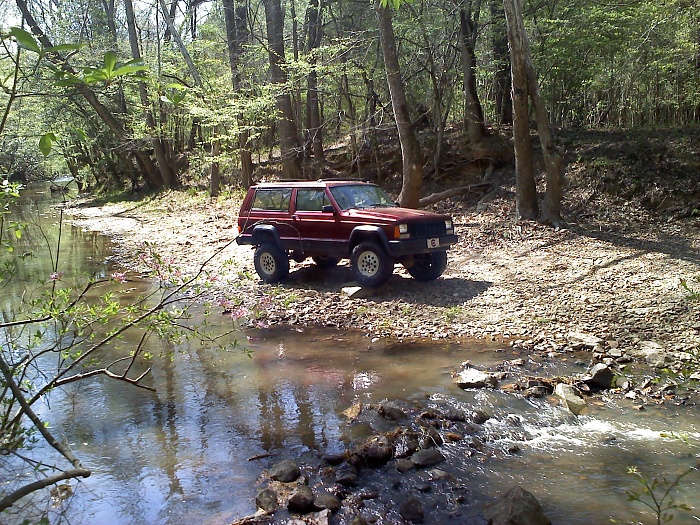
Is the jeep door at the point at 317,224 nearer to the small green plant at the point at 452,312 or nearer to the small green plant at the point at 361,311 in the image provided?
the small green plant at the point at 361,311

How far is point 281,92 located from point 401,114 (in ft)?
21.0

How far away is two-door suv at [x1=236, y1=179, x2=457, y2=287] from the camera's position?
10508 mm

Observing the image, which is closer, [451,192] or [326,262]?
[326,262]

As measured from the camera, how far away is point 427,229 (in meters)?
10.6

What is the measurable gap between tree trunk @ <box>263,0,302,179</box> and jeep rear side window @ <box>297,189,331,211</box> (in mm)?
8814

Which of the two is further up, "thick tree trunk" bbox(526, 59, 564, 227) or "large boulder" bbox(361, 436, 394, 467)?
"thick tree trunk" bbox(526, 59, 564, 227)

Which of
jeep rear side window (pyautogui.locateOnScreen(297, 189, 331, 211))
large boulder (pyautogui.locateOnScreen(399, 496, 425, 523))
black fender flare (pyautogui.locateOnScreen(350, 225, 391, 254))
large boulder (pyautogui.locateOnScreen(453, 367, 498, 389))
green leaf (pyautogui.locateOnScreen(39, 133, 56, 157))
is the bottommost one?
large boulder (pyautogui.locateOnScreen(399, 496, 425, 523))

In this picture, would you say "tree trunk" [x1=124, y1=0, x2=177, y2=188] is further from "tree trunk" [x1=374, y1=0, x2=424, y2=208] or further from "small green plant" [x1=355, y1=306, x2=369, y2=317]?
"small green plant" [x1=355, y1=306, x2=369, y2=317]

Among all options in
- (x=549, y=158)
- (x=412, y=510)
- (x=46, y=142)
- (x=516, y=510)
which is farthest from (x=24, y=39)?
(x=549, y=158)

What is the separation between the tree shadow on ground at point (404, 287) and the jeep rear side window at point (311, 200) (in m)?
1.57

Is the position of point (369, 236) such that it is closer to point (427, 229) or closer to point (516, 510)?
point (427, 229)

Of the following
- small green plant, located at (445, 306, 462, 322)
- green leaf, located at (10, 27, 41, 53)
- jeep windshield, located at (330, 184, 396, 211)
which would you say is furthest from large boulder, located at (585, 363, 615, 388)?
green leaf, located at (10, 27, 41, 53)

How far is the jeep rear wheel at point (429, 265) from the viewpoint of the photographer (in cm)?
1116

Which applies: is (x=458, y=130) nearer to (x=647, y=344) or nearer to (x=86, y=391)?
(x=647, y=344)
